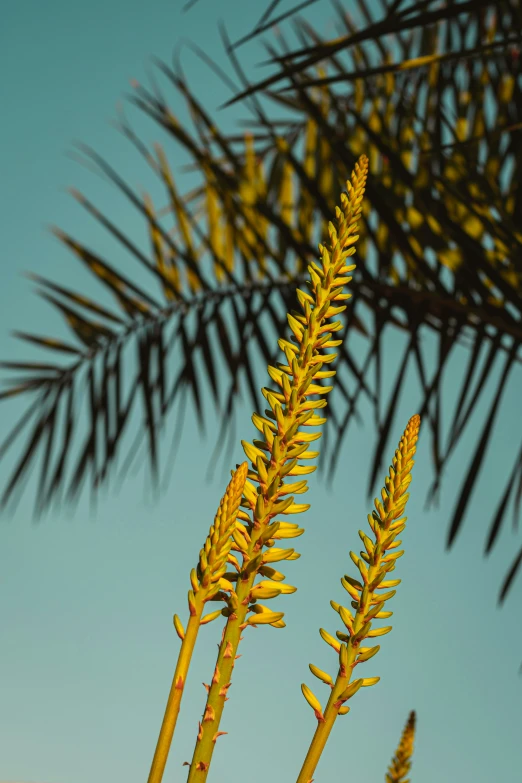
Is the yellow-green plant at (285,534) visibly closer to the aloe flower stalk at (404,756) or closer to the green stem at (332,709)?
the green stem at (332,709)

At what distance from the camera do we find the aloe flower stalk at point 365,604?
17 centimetres

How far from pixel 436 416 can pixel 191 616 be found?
91 centimetres

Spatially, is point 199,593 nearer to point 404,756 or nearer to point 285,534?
point 285,534

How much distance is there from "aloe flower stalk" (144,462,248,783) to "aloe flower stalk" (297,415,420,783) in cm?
3

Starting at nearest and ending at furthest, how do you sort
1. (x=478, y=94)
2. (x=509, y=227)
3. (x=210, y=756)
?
(x=210, y=756) < (x=509, y=227) < (x=478, y=94)

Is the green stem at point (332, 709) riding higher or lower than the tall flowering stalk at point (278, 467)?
lower

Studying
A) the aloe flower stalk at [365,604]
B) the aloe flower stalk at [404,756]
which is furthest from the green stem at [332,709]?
the aloe flower stalk at [404,756]

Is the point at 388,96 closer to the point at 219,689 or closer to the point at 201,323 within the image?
the point at 201,323

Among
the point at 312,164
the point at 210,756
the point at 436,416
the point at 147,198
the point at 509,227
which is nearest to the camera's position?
the point at 210,756

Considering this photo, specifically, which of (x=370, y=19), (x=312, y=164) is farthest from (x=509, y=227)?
(x=370, y=19)

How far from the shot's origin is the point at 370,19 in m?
1.80

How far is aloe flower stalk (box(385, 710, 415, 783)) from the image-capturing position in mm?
282

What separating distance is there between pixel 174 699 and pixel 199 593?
0.07 feet

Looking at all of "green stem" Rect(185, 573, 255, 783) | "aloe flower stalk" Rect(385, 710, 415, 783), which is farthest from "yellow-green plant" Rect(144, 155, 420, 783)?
"aloe flower stalk" Rect(385, 710, 415, 783)
